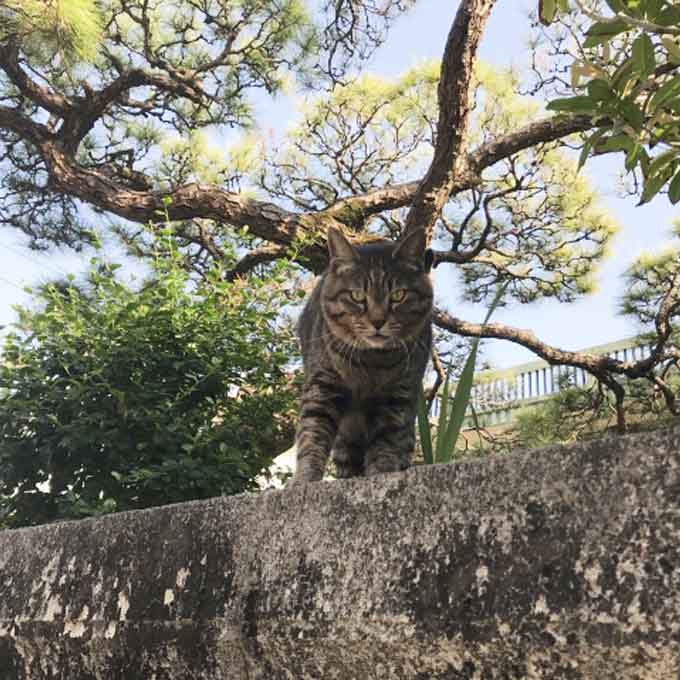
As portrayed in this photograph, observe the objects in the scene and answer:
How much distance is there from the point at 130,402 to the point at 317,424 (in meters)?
1.01

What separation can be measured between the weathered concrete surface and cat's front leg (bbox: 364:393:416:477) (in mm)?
553

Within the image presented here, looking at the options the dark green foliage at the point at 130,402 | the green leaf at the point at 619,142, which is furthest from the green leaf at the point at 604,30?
the dark green foliage at the point at 130,402

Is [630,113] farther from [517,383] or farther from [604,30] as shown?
[517,383]

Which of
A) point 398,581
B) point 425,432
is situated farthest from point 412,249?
point 398,581

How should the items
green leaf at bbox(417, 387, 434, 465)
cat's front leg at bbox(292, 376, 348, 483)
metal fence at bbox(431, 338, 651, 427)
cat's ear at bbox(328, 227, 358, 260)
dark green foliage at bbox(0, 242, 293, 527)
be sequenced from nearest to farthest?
cat's front leg at bbox(292, 376, 348, 483) < cat's ear at bbox(328, 227, 358, 260) < green leaf at bbox(417, 387, 434, 465) < dark green foliage at bbox(0, 242, 293, 527) < metal fence at bbox(431, 338, 651, 427)

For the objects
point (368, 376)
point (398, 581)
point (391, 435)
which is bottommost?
point (398, 581)

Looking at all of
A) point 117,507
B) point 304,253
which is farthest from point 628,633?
point 304,253

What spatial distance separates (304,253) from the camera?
12.5 ft

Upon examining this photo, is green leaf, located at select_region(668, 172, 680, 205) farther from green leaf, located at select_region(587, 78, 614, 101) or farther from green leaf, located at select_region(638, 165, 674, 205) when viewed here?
green leaf, located at select_region(587, 78, 614, 101)

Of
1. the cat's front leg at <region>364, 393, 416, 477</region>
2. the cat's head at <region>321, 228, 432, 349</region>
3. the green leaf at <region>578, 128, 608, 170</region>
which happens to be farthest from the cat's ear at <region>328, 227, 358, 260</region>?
the green leaf at <region>578, 128, 608, 170</region>

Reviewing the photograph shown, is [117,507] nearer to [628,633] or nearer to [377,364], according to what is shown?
[377,364]

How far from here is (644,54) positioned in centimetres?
93

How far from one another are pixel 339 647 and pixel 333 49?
14.4ft

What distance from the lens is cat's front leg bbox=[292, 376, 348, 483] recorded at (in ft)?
4.82
